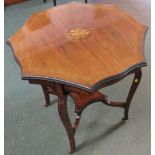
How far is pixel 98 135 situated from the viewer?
1524mm

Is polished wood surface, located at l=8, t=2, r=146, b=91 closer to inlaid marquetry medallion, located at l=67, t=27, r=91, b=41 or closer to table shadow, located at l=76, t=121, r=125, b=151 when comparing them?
inlaid marquetry medallion, located at l=67, t=27, r=91, b=41

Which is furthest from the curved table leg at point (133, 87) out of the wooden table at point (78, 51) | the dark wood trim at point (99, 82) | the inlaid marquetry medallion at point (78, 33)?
the inlaid marquetry medallion at point (78, 33)

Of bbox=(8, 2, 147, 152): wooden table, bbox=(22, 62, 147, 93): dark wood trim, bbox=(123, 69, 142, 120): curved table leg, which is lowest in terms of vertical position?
bbox=(123, 69, 142, 120): curved table leg

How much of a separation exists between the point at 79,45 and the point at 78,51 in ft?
0.17

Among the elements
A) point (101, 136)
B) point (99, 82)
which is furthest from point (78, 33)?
point (101, 136)

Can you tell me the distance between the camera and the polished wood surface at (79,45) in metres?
1.07

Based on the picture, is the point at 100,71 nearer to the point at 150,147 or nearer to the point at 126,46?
the point at 126,46

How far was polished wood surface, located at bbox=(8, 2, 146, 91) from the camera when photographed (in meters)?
1.07

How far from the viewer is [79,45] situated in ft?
4.06

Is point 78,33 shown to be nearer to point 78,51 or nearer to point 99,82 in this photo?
point 78,51

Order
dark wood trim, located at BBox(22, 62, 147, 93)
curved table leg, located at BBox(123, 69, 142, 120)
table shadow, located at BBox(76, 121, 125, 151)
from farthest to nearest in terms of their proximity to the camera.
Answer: table shadow, located at BBox(76, 121, 125, 151) < curved table leg, located at BBox(123, 69, 142, 120) < dark wood trim, located at BBox(22, 62, 147, 93)

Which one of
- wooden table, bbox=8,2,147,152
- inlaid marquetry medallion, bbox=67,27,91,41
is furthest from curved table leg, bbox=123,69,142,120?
inlaid marquetry medallion, bbox=67,27,91,41
